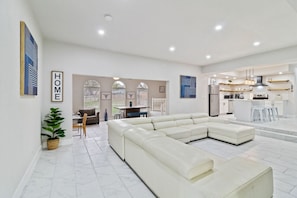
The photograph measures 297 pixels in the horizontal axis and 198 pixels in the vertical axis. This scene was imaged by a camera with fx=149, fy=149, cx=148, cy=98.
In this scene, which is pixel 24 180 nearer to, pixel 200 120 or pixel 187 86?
pixel 200 120

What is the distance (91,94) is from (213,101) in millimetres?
7168

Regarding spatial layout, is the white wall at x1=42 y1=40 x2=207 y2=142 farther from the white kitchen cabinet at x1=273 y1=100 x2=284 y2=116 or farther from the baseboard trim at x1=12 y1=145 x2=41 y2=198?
the white kitchen cabinet at x1=273 y1=100 x2=284 y2=116

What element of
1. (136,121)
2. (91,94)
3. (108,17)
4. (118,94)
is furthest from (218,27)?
(91,94)

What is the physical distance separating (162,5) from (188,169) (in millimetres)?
2561

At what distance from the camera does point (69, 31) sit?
3594 millimetres

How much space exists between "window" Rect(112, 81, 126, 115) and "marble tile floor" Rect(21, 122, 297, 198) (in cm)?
493

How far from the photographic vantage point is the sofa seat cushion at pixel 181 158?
151cm

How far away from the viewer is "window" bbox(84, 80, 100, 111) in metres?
8.36

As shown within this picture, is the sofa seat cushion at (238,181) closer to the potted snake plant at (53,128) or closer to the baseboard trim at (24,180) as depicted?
the baseboard trim at (24,180)

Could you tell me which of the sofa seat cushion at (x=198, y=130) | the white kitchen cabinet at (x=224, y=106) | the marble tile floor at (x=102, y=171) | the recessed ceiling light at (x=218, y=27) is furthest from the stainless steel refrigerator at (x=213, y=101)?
the recessed ceiling light at (x=218, y=27)

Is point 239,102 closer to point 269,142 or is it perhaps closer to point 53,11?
point 269,142

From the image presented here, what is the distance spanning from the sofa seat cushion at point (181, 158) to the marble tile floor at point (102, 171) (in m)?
0.70

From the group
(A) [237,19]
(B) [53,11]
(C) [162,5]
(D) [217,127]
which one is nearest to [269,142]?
(D) [217,127]

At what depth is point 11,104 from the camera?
1807 millimetres
